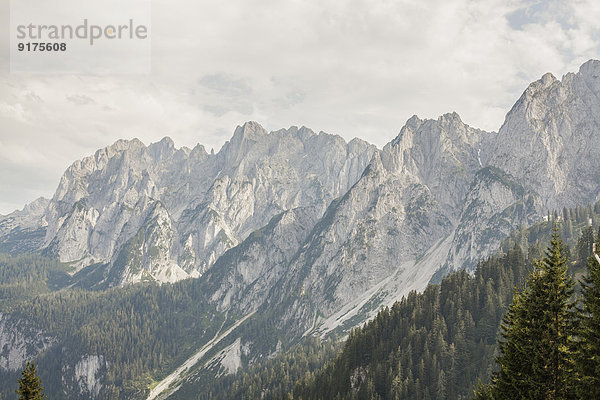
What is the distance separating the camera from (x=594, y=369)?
31766 millimetres

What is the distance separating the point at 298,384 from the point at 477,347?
250 ft

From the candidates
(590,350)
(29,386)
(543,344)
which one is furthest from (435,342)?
(29,386)

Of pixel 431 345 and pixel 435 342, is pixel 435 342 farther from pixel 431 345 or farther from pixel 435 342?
pixel 431 345

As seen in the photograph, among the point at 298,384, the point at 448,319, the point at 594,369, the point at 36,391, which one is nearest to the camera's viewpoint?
the point at 594,369

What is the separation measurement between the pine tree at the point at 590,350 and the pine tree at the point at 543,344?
82 centimetres

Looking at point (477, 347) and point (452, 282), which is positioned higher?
point (452, 282)

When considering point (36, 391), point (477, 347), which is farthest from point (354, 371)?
point (36, 391)

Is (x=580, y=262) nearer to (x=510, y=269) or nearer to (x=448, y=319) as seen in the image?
(x=510, y=269)

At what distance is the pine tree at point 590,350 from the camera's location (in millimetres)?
31078

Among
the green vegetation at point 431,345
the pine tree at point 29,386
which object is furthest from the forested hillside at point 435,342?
the pine tree at point 29,386

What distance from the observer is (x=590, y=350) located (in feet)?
106

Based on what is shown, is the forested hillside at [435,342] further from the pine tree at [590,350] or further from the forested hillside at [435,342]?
the pine tree at [590,350]

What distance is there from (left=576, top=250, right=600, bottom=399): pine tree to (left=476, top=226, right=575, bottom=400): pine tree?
0.82 metres

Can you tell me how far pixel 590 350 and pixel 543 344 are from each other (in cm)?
298
